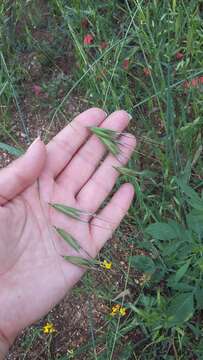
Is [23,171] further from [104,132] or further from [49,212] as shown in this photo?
[104,132]

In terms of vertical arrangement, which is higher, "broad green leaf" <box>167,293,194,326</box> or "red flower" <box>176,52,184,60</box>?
"red flower" <box>176,52,184,60</box>


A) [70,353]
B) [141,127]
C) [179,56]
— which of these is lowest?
[70,353]

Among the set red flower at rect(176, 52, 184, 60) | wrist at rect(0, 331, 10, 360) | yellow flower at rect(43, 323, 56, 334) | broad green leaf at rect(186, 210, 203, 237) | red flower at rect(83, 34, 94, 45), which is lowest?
yellow flower at rect(43, 323, 56, 334)

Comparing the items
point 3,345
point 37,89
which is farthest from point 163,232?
point 37,89

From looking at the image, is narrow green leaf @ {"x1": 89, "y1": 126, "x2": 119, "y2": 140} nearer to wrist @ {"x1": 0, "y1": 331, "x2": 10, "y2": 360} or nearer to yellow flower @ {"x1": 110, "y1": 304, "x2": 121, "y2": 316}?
yellow flower @ {"x1": 110, "y1": 304, "x2": 121, "y2": 316}

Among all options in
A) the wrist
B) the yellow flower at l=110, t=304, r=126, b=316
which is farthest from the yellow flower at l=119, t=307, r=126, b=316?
the wrist

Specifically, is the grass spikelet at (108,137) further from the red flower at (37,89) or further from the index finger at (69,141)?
the red flower at (37,89)
